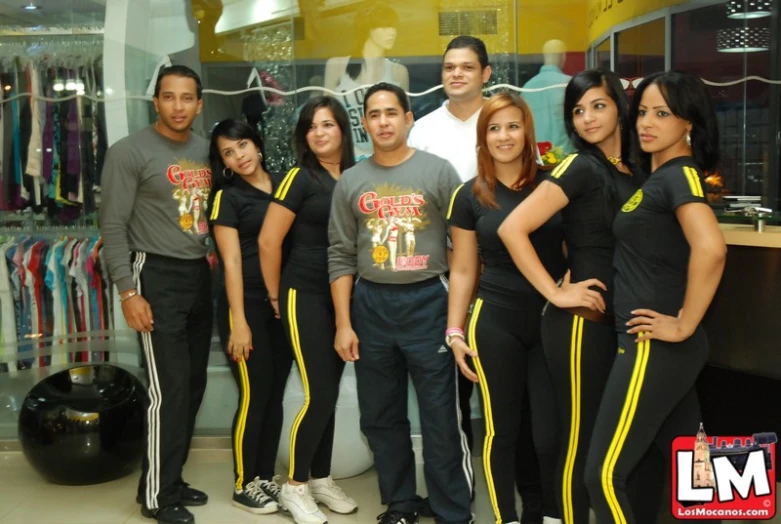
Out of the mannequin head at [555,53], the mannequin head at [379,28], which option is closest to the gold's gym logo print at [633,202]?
the mannequin head at [555,53]

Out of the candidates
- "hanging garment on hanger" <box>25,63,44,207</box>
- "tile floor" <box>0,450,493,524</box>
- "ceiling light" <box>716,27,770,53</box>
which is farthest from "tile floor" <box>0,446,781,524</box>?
"ceiling light" <box>716,27,770,53</box>

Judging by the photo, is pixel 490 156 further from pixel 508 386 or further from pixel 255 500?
pixel 255 500

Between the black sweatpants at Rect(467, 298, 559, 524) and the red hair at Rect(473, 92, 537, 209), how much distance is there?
1.12ft

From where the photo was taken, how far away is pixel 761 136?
17.5ft

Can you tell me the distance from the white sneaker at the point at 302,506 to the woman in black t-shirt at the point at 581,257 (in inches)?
38.4

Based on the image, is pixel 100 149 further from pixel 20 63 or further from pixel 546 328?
pixel 546 328

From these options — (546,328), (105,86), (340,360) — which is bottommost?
(340,360)

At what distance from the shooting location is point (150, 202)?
3090 millimetres

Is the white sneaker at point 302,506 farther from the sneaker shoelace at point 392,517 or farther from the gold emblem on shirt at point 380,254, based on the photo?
the gold emblem on shirt at point 380,254

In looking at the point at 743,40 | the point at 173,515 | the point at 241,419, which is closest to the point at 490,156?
the point at 241,419

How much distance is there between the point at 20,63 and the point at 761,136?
4273 millimetres

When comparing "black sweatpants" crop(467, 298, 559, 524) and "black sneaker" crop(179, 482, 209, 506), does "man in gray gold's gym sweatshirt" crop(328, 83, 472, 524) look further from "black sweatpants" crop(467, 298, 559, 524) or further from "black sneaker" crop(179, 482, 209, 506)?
"black sneaker" crop(179, 482, 209, 506)

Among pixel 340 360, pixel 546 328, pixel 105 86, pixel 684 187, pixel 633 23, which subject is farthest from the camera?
pixel 633 23

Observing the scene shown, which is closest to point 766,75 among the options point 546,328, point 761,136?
point 761,136
